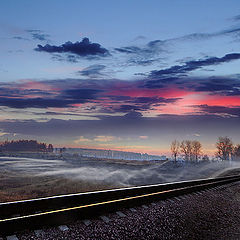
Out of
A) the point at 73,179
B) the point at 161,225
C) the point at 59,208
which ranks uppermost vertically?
the point at 59,208

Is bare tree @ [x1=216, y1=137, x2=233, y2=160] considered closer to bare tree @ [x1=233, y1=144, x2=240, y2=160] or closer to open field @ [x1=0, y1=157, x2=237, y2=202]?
bare tree @ [x1=233, y1=144, x2=240, y2=160]

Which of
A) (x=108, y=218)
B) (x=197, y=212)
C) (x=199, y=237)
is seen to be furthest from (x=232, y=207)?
(x=108, y=218)

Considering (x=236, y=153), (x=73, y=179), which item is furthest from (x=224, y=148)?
(x=73, y=179)

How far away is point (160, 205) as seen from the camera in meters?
7.78

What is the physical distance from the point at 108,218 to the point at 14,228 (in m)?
2.12

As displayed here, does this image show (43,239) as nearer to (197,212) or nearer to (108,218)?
(108,218)

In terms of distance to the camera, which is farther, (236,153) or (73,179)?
(236,153)

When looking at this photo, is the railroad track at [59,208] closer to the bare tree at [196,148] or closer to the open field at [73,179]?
the open field at [73,179]

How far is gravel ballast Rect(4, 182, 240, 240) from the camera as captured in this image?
4.91 m

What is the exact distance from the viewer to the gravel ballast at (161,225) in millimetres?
4910

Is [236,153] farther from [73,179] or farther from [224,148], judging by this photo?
[73,179]

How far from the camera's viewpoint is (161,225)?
Answer: 5.99 meters

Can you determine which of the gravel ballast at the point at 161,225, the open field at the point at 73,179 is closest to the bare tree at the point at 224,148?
the open field at the point at 73,179

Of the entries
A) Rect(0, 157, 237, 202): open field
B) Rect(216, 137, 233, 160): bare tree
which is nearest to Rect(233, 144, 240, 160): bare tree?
Rect(216, 137, 233, 160): bare tree
